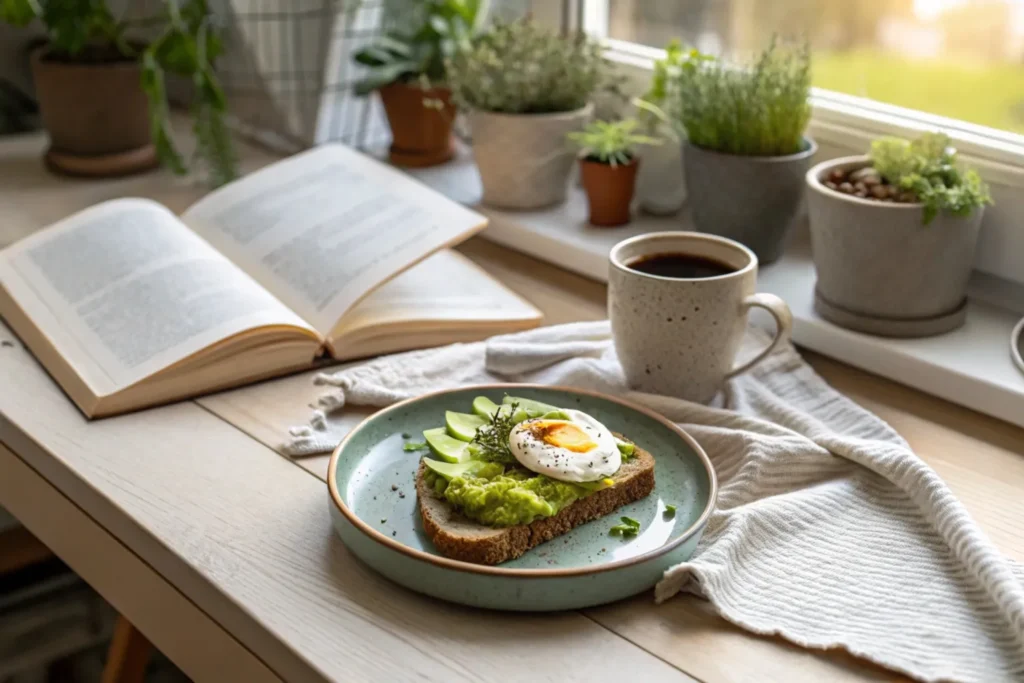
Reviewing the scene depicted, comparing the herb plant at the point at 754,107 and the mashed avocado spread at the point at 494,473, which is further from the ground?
the herb plant at the point at 754,107

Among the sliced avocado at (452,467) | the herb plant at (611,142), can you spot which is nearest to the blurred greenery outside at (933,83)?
the herb plant at (611,142)

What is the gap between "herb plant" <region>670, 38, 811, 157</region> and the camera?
1.12 metres

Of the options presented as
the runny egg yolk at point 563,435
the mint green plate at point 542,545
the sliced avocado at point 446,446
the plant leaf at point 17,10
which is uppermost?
the plant leaf at point 17,10

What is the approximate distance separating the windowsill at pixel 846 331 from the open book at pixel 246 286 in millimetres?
132

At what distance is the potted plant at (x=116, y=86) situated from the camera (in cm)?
144

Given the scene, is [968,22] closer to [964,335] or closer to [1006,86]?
[1006,86]

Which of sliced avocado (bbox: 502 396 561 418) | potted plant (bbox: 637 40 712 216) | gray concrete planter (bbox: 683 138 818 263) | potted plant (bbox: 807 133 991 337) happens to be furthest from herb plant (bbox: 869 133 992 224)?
sliced avocado (bbox: 502 396 561 418)

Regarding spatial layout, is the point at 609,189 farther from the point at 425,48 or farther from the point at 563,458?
the point at 563,458

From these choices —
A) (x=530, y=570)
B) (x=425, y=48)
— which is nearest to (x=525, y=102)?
(x=425, y=48)

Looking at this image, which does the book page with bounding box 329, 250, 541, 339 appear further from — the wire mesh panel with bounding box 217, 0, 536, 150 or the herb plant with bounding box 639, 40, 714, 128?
the wire mesh panel with bounding box 217, 0, 536, 150

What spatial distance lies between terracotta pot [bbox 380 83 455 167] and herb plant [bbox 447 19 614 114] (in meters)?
0.16

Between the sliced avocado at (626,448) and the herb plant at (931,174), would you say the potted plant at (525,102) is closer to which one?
the herb plant at (931,174)

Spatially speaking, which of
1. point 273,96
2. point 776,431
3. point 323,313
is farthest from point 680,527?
point 273,96

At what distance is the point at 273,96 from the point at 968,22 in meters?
1.00
